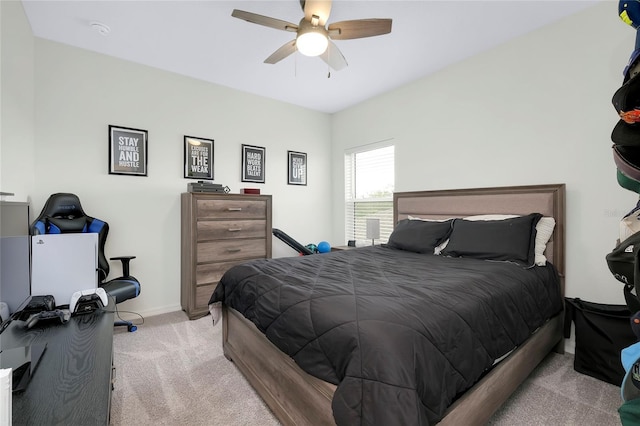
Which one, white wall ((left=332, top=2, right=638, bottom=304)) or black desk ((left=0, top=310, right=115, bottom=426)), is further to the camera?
white wall ((left=332, top=2, right=638, bottom=304))

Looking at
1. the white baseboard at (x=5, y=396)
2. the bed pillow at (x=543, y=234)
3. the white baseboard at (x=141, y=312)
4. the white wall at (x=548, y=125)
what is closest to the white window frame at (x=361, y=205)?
the white wall at (x=548, y=125)

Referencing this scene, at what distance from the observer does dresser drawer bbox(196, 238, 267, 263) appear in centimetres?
322

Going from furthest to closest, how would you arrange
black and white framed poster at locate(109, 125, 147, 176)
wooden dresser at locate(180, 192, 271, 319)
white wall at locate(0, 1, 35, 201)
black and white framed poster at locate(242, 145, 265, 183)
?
black and white framed poster at locate(242, 145, 265, 183) < wooden dresser at locate(180, 192, 271, 319) < black and white framed poster at locate(109, 125, 147, 176) < white wall at locate(0, 1, 35, 201)

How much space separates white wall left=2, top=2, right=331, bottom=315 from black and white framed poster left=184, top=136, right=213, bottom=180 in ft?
0.23

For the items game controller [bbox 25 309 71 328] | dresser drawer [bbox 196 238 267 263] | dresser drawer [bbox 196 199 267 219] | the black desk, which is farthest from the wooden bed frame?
dresser drawer [bbox 196 199 267 219]

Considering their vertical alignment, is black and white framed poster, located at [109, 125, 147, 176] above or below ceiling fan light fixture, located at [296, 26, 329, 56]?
below

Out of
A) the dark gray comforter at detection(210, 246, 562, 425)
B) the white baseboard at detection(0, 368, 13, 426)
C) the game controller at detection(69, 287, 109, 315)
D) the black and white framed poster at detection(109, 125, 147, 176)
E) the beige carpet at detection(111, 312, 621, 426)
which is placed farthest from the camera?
the black and white framed poster at detection(109, 125, 147, 176)

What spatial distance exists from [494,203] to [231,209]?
2758 mm

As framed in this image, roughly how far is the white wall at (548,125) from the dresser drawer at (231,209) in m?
1.98

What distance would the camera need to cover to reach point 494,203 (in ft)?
9.20

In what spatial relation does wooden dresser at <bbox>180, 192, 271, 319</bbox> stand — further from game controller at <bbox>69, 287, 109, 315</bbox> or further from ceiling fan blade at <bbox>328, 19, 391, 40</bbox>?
ceiling fan blade at <bbox>328, 19, 391, 40</bbox>

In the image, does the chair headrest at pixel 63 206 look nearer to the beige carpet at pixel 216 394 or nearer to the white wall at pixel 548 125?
the beige carpet at pixel 216 394

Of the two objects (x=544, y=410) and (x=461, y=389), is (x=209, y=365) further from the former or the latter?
(x=544, y=410)

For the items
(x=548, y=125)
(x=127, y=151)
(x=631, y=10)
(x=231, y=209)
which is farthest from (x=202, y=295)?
(x=548, y=125)
